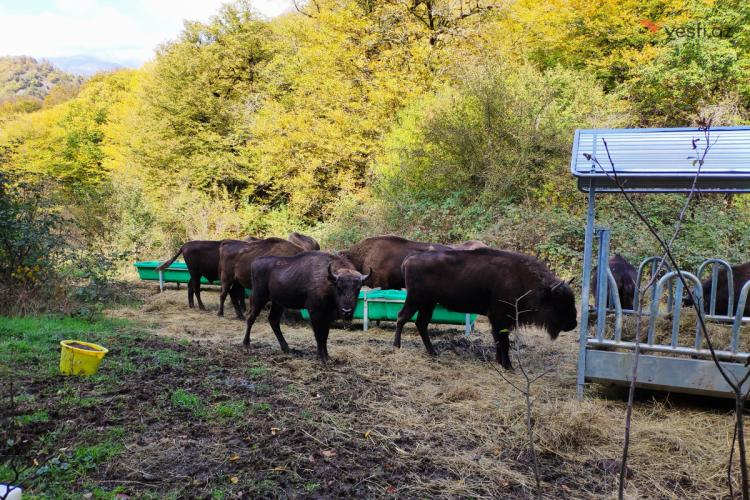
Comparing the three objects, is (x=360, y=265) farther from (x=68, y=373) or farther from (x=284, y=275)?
(x=68, y=373)

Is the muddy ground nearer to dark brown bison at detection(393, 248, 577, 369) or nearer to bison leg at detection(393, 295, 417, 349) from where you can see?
dark brown bison at detection(393, 248, 577, 369)

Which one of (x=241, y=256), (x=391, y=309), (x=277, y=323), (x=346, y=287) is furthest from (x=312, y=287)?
(x=241, y=256)

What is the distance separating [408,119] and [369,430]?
14.3 m

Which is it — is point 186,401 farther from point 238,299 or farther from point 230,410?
point 238,299

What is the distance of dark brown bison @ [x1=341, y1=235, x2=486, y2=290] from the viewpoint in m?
10.8

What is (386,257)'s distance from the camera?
1089 cm

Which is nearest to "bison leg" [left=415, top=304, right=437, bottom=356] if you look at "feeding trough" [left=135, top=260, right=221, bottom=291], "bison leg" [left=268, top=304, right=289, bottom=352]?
"bison leg" [left=268, top=304, right=289, bottom=352]

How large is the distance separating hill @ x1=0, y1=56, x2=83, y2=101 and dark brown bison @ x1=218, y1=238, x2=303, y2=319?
105 m

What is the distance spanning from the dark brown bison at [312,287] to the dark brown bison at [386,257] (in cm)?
256

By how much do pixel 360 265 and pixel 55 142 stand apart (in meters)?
36.8

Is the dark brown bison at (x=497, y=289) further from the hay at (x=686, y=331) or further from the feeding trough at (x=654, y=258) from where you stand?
the feeding trough at (x=654, y=258)

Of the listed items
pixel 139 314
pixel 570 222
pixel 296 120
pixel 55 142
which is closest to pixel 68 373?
pixel 139 314

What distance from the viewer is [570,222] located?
536 inches

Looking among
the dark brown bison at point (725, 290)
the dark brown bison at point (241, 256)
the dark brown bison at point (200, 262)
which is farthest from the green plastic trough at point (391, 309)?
the dark brown bison at point (200, 262)
